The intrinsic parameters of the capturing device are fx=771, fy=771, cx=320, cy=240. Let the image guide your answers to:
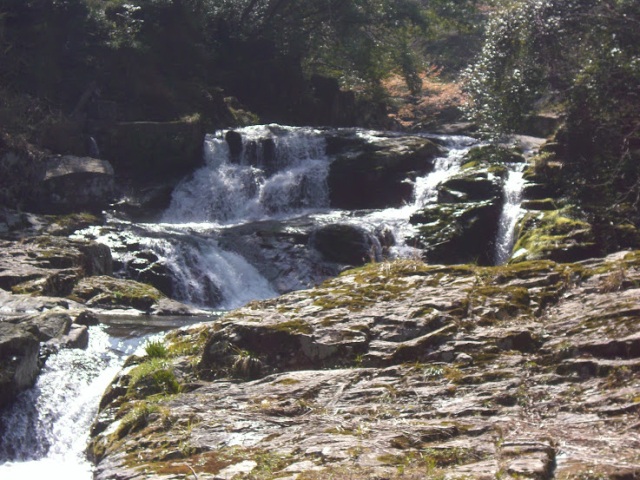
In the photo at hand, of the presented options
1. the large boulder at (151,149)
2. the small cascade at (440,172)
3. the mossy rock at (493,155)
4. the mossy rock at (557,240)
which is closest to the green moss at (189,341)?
the mossy rock at (557,240)

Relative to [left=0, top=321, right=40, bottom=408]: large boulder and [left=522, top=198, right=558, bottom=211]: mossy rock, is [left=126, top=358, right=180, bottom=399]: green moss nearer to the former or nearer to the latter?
[left=0, top=321, right=40, bottom=408]: large boulder

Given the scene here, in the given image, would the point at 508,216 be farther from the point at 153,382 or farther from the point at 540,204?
the point at 153,382

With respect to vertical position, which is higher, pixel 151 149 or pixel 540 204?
pixel 151 149

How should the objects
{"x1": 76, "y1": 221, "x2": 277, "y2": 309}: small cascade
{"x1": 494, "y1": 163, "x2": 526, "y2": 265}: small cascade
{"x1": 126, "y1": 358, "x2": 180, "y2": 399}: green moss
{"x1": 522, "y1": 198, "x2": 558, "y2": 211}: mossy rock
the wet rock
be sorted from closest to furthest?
{"x1": 126, "y1": 358, "x2": 180, "y2": 399}: green moss, {"x1": 522, "y1": 198, "x2": 558, "y2": 211}: mossy rock, {"x1": 76, "y1": 221, "x2": 277, "y2": 309}: small cascade, {"x1": 494, "y1": 163, "x2": 526, "y2": 265}: small cascade, the wet rock

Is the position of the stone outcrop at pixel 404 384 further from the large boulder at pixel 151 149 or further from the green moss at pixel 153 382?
the large boulder at pixel 151 149

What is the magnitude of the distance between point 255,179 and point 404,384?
17.4 meters

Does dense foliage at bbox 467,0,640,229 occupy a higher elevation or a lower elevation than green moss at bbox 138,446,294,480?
higher

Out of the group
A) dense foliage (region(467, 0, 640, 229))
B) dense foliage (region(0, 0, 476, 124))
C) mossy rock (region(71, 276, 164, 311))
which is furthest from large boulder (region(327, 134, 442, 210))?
mossy rock (region(71, 276, 164, 311))

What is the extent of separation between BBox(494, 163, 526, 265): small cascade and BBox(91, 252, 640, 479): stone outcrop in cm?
985

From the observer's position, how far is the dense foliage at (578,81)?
486 inches

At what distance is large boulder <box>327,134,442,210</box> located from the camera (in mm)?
21297

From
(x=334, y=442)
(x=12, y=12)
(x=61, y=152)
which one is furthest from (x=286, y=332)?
(x=12, y=12)

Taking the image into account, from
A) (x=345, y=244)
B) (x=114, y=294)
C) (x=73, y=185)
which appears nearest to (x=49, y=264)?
(x=114, y=294)

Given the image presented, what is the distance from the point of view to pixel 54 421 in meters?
7.41
